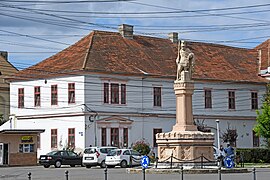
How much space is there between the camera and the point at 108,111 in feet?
197

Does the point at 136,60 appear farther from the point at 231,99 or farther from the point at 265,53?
the point at 265,53

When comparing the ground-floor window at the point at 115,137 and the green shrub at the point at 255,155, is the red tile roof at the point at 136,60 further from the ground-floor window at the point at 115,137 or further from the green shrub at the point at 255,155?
the green shrub at the point at 255,155

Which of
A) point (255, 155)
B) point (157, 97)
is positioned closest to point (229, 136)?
point (157, 97)

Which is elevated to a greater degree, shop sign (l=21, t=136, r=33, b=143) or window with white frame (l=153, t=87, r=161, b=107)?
window with white frame (l=153, t=87, r=161, b=107)

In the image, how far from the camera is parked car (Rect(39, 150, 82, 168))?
168ft

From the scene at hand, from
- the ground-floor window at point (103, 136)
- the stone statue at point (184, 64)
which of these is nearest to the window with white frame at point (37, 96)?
the ground-floor window at point (103, 136)

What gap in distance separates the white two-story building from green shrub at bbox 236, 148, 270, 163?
32.4ft

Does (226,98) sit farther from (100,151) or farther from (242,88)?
(100,151)

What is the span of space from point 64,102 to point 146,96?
7601 millimetres

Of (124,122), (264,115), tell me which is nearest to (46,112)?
(124,122)

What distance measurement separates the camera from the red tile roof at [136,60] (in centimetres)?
6081

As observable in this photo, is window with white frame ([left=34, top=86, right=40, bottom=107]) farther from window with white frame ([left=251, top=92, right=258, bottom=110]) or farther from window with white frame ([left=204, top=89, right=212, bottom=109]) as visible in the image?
window with white frame ([left=251, top=92, right=258, bottom=110])

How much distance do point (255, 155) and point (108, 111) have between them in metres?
13.2

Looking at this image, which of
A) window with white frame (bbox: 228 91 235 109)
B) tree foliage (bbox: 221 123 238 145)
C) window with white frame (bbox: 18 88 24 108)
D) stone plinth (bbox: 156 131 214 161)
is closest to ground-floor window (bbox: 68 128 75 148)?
window with white frame (bbox: 18 88 24 108)
